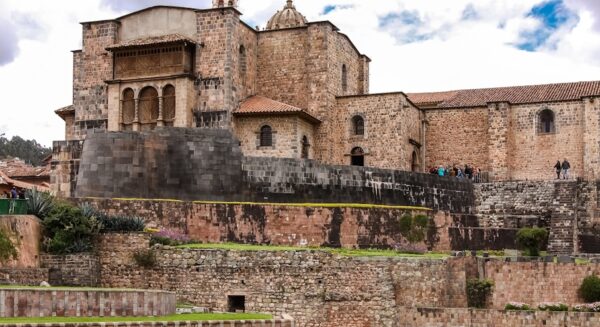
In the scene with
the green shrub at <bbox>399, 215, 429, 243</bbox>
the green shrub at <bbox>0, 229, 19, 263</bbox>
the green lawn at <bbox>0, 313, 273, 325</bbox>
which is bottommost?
the green lawn at <bbox>0, 313, 273, 325</bbox>

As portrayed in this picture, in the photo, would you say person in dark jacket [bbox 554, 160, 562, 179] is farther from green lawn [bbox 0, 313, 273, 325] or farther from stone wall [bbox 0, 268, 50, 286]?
stone wall [bbox 0, 268, 50, 286]

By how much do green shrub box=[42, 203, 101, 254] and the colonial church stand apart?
16.4 m

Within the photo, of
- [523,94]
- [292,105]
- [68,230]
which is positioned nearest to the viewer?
[68,230]

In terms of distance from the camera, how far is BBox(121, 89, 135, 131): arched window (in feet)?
144

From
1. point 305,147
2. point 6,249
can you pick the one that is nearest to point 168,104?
point 305,147

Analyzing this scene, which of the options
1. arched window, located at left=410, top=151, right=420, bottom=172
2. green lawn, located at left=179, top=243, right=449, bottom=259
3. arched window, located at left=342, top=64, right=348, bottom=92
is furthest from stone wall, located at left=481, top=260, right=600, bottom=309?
arched window, located at left=342, top=64, right=348, bottom=92

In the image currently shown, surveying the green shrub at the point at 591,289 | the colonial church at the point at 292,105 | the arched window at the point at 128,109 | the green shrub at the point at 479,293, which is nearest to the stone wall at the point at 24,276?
the green shrub at the point at 479,293

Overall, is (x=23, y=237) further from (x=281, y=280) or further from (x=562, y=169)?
(x=562, y=169)

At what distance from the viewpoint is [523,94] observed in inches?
1836

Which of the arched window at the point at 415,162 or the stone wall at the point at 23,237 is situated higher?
the arched window at the point at 415,162

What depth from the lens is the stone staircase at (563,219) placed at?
111ft

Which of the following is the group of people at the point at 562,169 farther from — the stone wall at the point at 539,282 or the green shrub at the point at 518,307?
the green shrub at the point at 518,307

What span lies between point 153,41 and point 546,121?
17.5 m

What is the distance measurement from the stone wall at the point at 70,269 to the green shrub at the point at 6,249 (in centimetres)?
94
